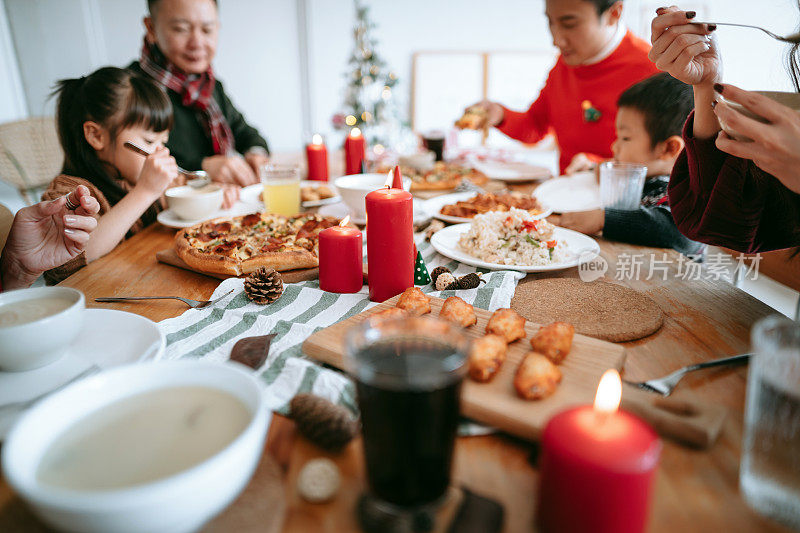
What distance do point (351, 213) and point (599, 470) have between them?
5.16ft

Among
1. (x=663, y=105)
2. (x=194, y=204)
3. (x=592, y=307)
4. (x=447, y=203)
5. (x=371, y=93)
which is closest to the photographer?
(x=592, y=307)

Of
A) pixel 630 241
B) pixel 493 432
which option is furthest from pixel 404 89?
pixel 493 432

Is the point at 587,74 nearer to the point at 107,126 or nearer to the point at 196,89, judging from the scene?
the point at 196,89

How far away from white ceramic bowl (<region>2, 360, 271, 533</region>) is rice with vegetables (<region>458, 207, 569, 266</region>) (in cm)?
97

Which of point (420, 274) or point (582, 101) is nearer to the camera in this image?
point (420, 274)

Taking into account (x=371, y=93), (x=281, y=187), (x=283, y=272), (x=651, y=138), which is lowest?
(x=283, y=272)

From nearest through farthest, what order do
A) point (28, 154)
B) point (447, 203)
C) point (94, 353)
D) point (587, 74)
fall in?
point (94, 353) → point (447, 203) → point (587, 74) → point (28, 154)

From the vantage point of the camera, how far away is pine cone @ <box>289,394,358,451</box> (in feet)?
2.33

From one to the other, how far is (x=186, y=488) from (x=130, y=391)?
234 millimetres

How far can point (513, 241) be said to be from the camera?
4.92 ft

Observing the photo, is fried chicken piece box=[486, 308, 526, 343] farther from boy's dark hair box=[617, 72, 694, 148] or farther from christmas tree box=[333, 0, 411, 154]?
christmas tree box=[333, 0, 411, 154]

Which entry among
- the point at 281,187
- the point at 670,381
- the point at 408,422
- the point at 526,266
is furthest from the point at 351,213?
the point at 408,422

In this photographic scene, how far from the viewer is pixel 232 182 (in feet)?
8.71

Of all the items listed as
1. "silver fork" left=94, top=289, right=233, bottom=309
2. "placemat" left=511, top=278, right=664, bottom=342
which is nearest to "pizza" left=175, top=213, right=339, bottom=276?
"silver fork" left=94, top=289, right=233, bottom=309
